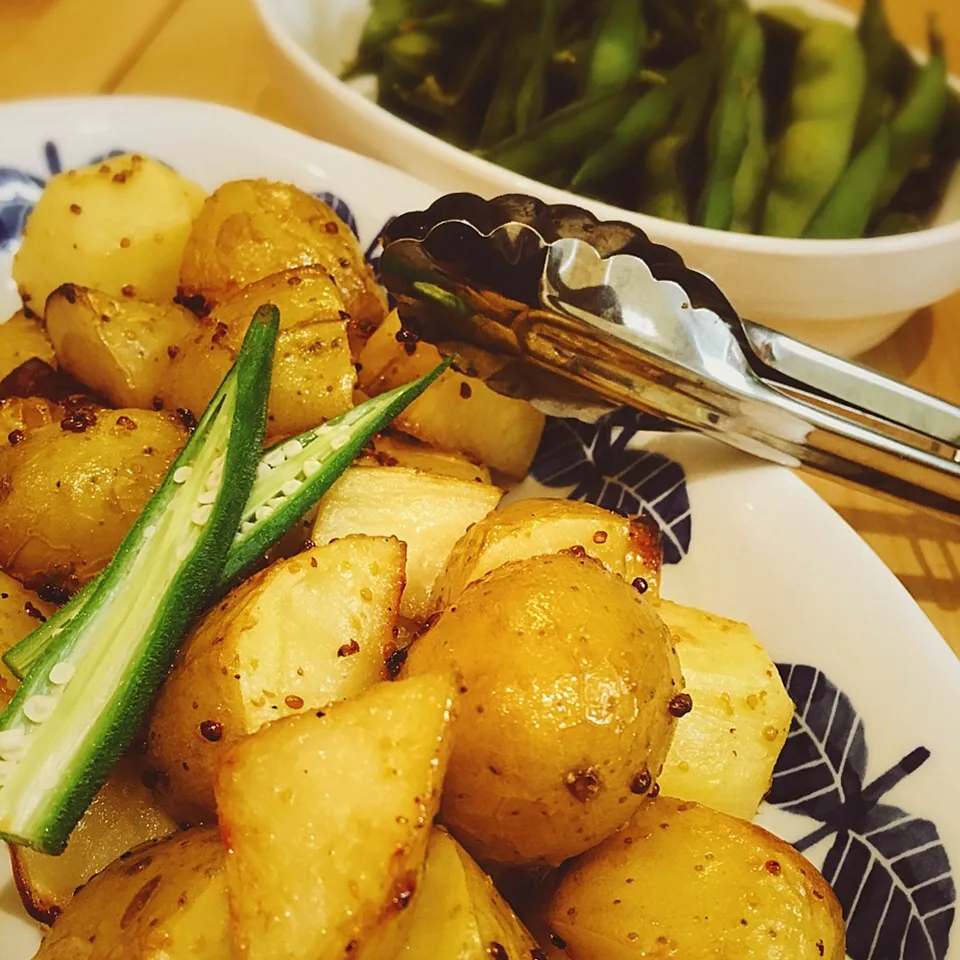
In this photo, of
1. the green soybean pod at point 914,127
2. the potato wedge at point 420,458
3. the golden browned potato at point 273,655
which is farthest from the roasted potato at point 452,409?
the green soybean pod at point 914,127

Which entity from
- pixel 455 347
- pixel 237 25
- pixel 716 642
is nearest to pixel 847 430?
pixel 716 642

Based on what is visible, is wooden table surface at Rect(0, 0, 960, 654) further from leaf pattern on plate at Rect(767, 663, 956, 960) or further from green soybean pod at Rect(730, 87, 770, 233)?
leaf pattern on plate at Rect(767, 663, 956, 960)

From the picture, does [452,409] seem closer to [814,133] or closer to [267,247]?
[267,247]

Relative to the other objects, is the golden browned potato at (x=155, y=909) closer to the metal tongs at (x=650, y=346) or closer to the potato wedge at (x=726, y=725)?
the potato wedge at (x=726, y=725)

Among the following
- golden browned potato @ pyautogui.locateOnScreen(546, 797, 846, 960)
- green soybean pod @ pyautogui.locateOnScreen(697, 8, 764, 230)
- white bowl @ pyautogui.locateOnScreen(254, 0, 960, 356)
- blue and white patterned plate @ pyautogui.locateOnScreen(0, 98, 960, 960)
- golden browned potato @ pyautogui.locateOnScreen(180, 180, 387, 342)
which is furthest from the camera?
green soybean pod @ pyautogui.locateOnScreen(697, 8, 764, 230)

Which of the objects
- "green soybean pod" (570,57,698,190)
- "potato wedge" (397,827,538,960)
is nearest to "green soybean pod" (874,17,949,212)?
"green soybean pod" (570,57,698,190)

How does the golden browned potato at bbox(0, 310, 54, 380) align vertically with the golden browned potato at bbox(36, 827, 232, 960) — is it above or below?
above
